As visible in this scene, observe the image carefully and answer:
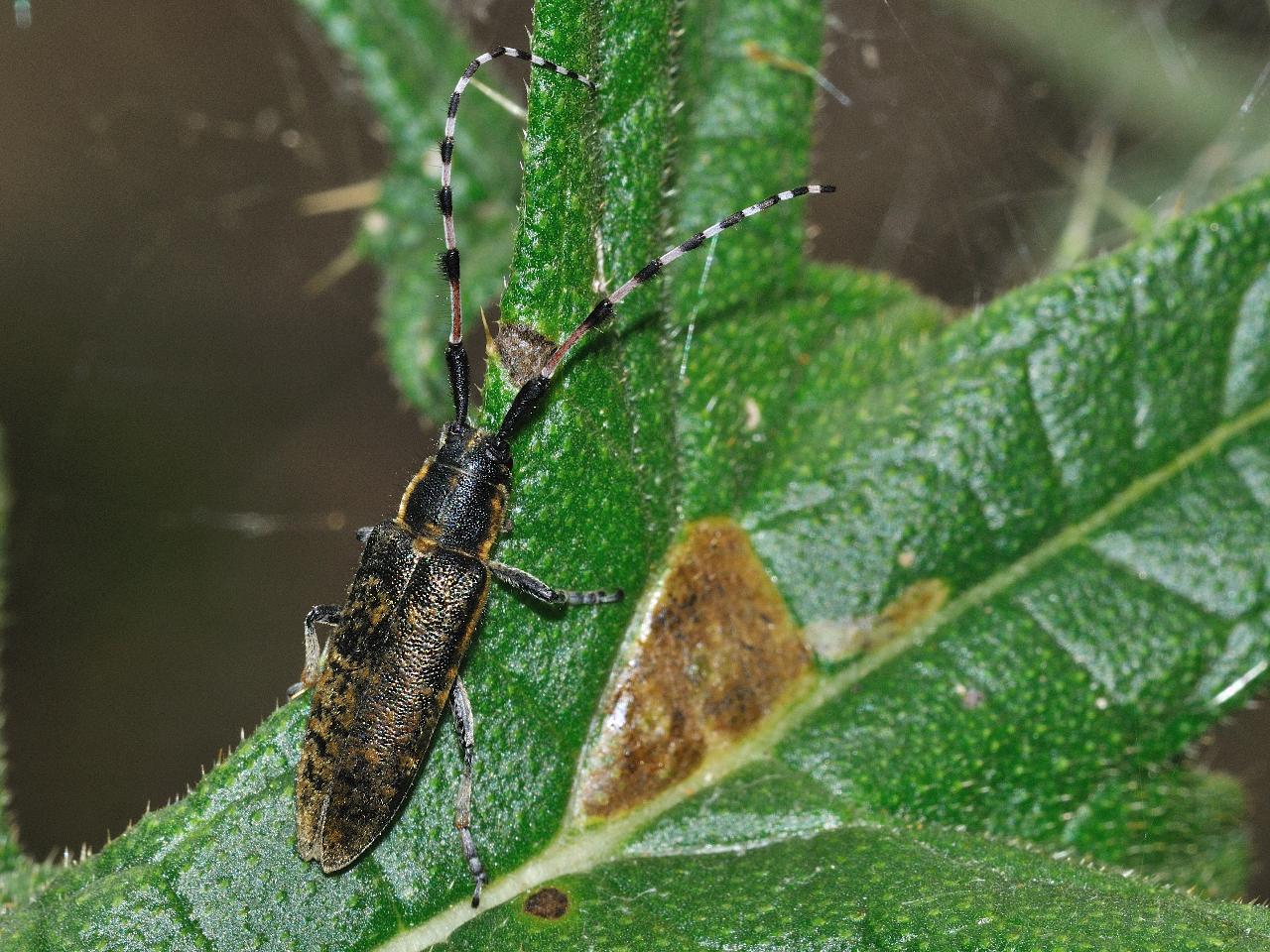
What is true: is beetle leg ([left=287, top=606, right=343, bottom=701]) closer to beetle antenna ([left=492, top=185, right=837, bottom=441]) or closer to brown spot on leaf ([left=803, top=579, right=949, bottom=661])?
beetle antenna ([left=492, top=185, right=837, bottom=441])

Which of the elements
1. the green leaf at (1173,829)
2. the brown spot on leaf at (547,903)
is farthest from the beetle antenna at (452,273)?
the green leaf at (1173,829)

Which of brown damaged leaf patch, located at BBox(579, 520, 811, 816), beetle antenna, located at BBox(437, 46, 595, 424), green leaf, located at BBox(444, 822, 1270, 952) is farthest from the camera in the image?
beetle antenna, located at BBox(437, 46, 595, 424)

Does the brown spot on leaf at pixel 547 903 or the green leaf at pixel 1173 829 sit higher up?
the brown spot on leaf at pixel 547 903

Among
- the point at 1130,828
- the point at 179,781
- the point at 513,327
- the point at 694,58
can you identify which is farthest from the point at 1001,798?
the point at 179,781

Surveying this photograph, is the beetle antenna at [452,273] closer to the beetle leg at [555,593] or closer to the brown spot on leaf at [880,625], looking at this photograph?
the beetle leg at [555,593]

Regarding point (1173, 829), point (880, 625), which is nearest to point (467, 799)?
point (880, 625)

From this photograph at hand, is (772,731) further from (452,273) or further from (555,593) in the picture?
(452,273)

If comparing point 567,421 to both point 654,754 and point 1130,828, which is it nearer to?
point 654,754

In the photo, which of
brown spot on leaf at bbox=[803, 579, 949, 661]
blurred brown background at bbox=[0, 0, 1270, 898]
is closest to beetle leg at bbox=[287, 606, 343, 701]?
brown spot on leaf at bbox=[803, 579, 949, 661]
